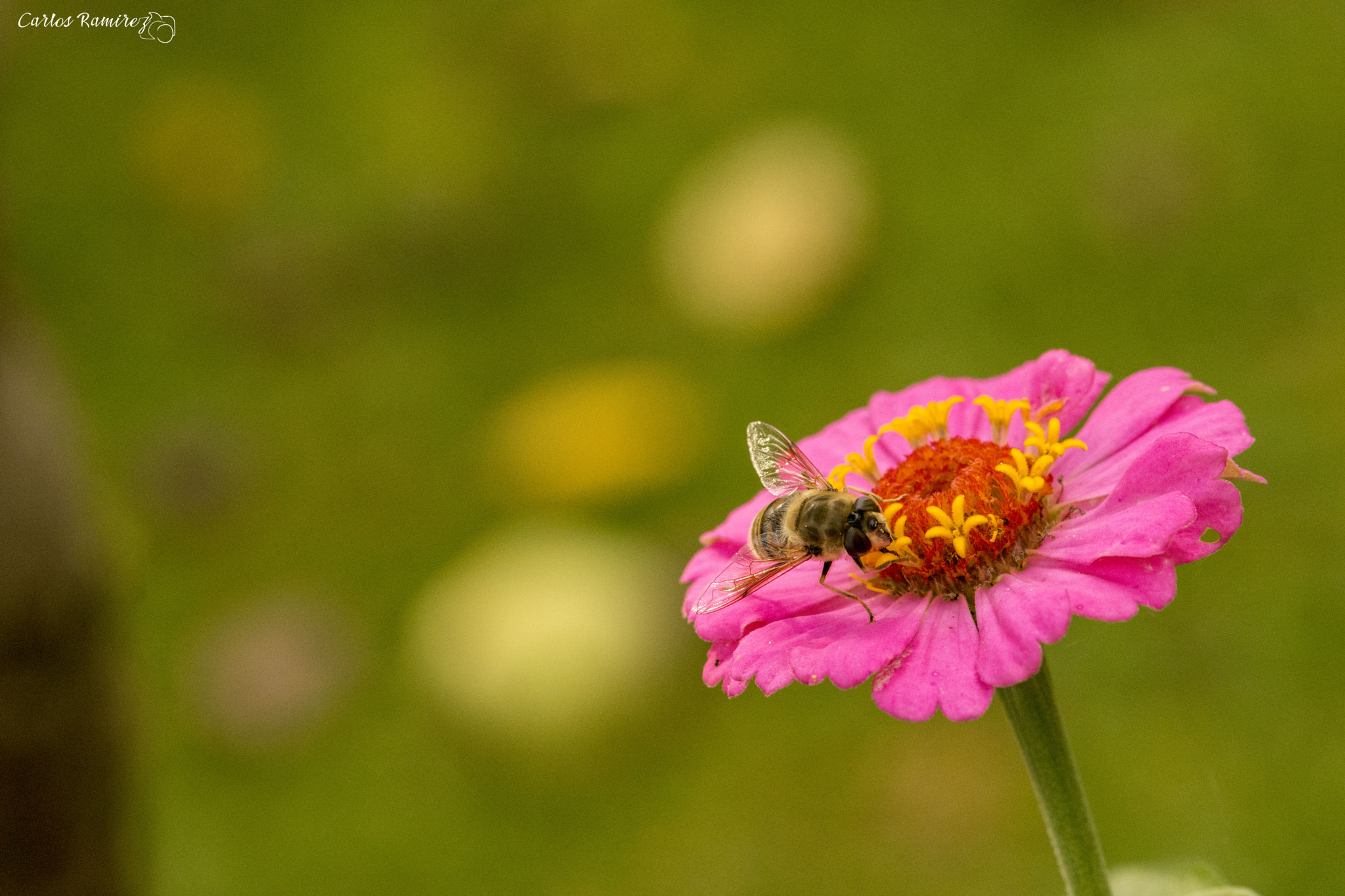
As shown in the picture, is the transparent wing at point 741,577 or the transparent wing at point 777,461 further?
the transparent wing at point 777,461

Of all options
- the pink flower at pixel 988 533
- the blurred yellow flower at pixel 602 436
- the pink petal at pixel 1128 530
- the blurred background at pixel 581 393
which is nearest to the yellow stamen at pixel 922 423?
the pink flower at pixel 988 533

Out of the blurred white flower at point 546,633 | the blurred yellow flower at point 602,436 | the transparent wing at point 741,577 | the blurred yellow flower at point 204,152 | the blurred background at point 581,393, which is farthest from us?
the blurred yellow flower at point 204,152

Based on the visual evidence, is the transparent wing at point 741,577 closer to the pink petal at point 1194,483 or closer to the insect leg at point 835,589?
the insect leg at point 835,589

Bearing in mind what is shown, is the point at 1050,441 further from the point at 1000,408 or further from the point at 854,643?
the point at 854,643

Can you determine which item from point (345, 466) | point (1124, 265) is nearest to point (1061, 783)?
point (1124, 265)

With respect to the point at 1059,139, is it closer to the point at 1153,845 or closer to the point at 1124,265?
the point at 1124,265

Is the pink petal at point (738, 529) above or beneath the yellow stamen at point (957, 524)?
above

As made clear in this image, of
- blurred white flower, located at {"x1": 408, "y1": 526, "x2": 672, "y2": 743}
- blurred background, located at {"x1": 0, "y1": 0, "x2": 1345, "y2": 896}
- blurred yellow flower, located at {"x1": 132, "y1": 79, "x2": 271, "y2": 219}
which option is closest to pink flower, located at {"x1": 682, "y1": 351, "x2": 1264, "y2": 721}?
blurred background, located at {"x1": 0, "y1": 0, "x2": 1345, "y2": 896}
